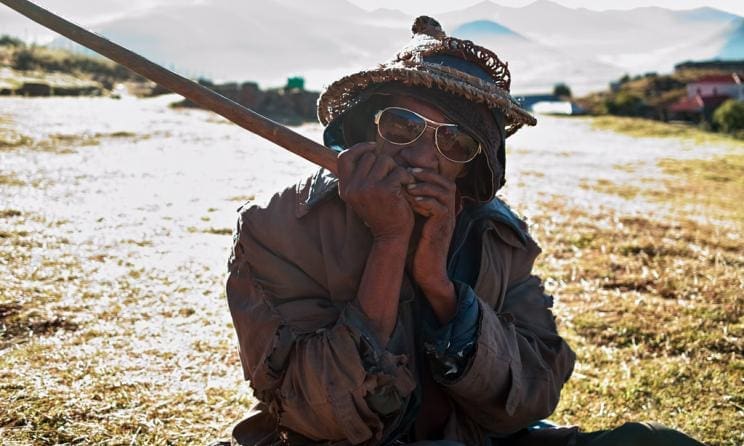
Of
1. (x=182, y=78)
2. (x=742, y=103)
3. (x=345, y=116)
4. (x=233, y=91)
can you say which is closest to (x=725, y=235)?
(x=345, y=116)

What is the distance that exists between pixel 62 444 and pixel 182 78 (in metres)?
1.55

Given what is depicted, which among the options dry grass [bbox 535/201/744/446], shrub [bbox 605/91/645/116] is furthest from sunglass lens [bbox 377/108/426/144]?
shrub [bbox 605/91/645/116]

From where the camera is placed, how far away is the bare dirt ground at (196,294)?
128 inches

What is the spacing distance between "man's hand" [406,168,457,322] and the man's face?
0.06 m

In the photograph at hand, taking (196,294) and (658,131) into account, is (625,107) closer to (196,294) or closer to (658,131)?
(658,131)

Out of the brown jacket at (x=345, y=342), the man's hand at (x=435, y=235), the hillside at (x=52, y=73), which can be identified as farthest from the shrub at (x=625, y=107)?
the man's hand at (x=435, y=235)

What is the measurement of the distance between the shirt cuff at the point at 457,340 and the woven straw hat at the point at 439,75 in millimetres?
513

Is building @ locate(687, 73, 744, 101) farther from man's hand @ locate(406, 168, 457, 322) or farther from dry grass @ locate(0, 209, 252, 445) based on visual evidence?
man's hand @ locate(406, 168, 457, 322)

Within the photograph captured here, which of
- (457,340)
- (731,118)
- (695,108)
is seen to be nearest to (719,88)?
(695,108)

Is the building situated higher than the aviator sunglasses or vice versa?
the building

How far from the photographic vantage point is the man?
190 cm

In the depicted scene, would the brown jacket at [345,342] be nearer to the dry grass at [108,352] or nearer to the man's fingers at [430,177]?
the man's fingers at [430,177]

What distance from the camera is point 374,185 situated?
1.83 m

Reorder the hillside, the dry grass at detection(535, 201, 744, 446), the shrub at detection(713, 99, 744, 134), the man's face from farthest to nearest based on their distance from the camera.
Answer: the shrub at detection(713, 99, 744, 134) < the hillside < the dry grass at detection(535, 201, 744, 446) < the man's face
